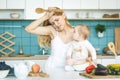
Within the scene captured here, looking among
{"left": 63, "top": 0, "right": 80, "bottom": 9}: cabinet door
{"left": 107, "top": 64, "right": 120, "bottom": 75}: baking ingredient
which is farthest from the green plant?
{"left": 107, "top": 64, "right": 120, "bottom": 75}: baking ingredient

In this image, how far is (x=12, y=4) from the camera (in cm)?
421

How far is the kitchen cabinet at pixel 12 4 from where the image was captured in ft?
13.8

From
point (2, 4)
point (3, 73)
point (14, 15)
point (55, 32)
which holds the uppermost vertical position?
point (2, 4)

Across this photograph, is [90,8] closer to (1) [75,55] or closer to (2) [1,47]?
(2) [1,47]

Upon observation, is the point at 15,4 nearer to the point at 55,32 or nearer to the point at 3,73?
the point at 55,32

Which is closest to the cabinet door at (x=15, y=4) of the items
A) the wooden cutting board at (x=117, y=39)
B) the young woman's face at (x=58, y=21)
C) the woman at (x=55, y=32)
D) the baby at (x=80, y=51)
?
the wooden cutting board at (x=117, y=39)

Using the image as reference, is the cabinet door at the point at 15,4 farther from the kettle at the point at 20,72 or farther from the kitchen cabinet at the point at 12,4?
the kettle at the point at 20,72

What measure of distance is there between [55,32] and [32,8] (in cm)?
193

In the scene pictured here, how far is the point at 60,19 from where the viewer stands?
7.32 ft

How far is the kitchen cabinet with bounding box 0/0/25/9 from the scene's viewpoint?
420 centimetres

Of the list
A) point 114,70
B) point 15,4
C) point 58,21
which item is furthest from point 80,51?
point 15,4

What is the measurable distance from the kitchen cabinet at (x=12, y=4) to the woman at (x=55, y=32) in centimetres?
189

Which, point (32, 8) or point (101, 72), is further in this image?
point (32, 8)

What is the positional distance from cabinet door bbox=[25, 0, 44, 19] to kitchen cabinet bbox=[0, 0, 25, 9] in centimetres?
9
